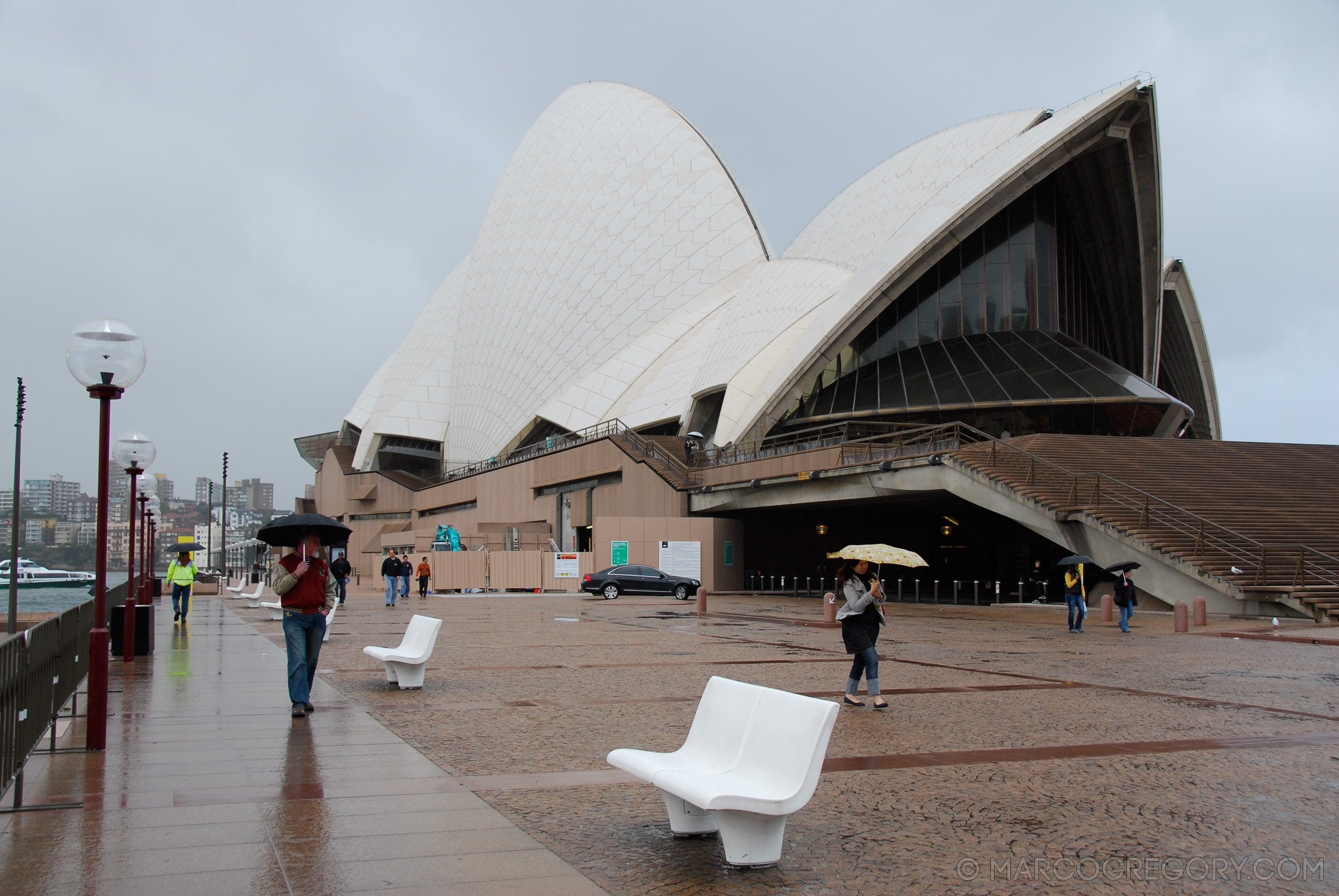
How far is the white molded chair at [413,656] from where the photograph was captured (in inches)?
364

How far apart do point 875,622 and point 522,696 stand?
121 inches

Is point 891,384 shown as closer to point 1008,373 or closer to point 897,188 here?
point 1008,373

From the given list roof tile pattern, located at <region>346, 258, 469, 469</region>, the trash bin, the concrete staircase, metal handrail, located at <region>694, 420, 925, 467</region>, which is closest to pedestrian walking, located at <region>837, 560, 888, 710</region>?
the trash bin

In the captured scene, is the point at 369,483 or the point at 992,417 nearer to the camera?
the point at 992,417

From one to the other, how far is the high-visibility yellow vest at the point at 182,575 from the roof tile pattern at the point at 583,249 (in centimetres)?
3077

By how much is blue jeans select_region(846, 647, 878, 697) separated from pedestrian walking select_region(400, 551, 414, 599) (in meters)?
18.4

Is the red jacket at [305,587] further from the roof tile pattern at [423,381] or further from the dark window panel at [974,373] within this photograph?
the roof tile pattern at [423,381]

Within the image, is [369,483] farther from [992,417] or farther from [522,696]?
[522,696]

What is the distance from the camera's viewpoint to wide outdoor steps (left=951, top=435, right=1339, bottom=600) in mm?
20531

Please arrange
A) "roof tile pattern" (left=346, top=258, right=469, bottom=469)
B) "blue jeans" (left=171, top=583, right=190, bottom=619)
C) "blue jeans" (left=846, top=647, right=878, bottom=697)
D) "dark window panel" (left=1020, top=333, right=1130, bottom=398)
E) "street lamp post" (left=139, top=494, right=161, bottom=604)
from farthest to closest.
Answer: "roof tile pattern" (left=346, top=258, right=469, bottom=469) → "dark window panel" (left=1020, top=333, right=1130, bottom=398) → "street lamp post" (left=139, top=494, right=161, bottom=604) → "blue jeans" (left=171, top=583, right=190, bottom=619) → "blue jeans" (left=846, top=647, right=878, bottom=697)

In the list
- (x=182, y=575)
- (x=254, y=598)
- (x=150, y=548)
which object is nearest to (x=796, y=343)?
(x=254, y=598)

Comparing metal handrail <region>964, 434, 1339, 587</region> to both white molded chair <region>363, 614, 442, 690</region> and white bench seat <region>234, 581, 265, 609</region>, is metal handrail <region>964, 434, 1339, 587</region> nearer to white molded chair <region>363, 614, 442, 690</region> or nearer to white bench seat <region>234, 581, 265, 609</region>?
white molded chair <region>363, 614, 442, 690</region>

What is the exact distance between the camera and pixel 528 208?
56.1 meters

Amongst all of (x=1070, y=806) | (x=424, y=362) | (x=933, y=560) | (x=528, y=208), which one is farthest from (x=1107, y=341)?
(x=1070, y=806)
